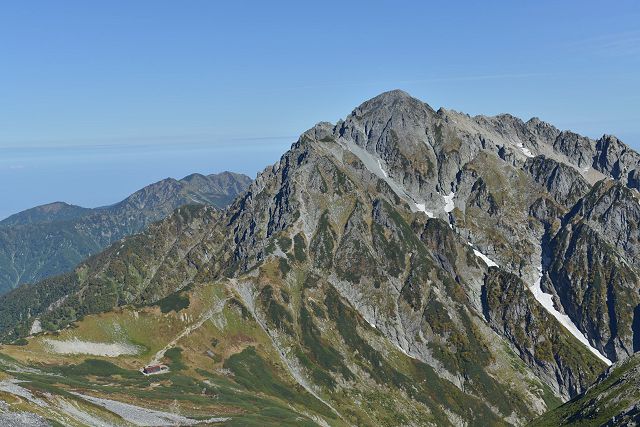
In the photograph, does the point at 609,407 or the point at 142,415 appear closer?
the point at 609,407

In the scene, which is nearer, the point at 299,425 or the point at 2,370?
the point at 2,370

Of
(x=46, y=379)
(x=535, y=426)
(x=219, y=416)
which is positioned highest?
(x=46, y=379)

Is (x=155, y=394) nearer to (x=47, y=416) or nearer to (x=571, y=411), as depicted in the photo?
(x=47, y=416)

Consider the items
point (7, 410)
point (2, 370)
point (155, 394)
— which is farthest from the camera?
point (155, 394)

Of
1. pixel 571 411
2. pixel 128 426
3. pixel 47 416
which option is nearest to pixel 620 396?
pixel 571 411

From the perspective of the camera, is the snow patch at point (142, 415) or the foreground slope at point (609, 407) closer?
the foreground slope at point (609, 407)

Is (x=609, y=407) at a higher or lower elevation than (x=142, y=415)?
lower

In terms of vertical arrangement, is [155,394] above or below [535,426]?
above

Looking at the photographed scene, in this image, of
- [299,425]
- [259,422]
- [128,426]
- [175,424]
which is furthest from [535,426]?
[128,426]

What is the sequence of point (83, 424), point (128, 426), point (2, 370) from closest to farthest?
point (83, 424) < point (128, 426) < point (2, 370)

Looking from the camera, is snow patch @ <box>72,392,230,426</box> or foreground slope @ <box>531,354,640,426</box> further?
snow patch @ <box>72,392,230,426</box>
